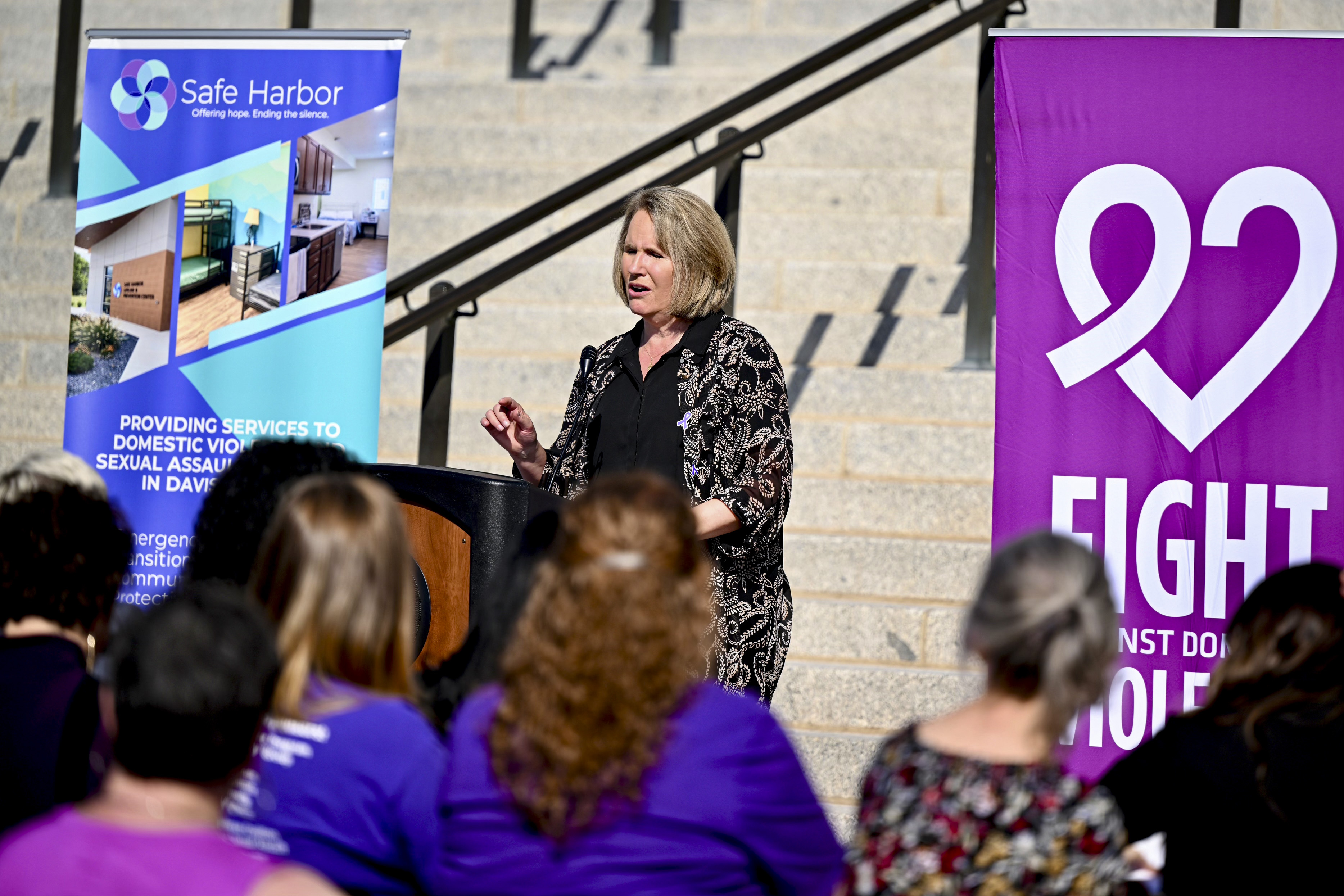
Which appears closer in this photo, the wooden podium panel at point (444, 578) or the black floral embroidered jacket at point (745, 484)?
the wooden podium panel at point (444, 578)

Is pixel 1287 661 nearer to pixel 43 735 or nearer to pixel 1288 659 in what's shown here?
pixel 1288 659

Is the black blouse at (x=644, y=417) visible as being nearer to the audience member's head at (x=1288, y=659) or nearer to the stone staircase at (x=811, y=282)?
the stone staircase at (x=811, y=282)

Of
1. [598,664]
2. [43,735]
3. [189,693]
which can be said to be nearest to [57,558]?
[43,735]

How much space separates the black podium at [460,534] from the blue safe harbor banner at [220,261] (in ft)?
3.52

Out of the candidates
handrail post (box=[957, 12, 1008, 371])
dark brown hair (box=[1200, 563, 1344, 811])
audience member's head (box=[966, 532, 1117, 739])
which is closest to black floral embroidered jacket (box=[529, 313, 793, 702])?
dark brown hair (box=[1200, 563, 1344, 811])

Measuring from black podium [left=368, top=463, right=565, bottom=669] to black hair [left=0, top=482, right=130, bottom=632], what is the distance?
0.62 m

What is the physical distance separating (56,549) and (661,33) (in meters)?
4.86

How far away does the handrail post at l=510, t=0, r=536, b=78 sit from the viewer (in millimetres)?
6262

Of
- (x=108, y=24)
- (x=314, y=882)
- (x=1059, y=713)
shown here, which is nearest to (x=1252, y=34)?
(x=1059, y=713)

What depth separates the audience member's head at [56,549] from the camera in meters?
2.16

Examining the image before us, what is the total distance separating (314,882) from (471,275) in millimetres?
4337

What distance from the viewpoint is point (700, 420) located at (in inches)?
117

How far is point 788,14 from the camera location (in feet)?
22.3

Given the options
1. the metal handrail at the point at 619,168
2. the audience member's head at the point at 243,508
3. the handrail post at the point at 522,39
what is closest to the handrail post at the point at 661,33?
the handrail post at the point at 522,39
